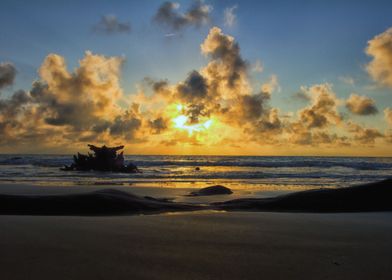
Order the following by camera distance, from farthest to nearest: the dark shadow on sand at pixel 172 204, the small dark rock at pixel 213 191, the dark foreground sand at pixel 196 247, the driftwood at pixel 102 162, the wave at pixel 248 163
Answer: the wave at pixel 248 163, the driftwood at pixel 102 162, the small dark rock at pixel 213 191, the dark shadow on sand at pixel 172 204, the dark foreground sand at pixel 196 247

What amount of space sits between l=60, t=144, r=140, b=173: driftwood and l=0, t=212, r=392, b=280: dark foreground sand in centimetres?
2574

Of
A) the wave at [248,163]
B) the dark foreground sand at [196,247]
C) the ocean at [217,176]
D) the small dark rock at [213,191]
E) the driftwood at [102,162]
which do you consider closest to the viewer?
the dark foreground sand at [196,247]

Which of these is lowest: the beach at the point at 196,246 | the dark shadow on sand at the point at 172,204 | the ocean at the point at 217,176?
the ocean at the point at 217,176

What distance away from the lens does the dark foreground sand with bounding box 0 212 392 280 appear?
10.1 feet

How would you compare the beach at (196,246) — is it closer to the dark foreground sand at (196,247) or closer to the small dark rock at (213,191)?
the dark foreground sand at (196,247)

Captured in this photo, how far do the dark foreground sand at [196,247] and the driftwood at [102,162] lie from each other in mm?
25744

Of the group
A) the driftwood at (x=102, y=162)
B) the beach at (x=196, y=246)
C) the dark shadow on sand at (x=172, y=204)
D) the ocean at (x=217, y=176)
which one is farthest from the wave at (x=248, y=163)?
the beach at (x=196, y=246)

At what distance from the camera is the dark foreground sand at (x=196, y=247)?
308 cm

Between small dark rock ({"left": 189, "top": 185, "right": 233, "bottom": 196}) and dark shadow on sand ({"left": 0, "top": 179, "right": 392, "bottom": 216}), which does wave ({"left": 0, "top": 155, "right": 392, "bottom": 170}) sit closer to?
small dark rock ({"left": 189, "top": 185, "right": 233, "bottom": 196})

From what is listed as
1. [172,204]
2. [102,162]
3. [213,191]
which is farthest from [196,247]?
[102,162]

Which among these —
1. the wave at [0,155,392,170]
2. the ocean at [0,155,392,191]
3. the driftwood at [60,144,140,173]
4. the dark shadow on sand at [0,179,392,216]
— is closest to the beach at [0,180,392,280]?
the dark shadow on sand at [0,179,392,216]

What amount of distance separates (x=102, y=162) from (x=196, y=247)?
28.5 meters

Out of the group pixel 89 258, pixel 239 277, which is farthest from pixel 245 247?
pixel 89 258

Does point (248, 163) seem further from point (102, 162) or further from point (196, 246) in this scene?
point (196, 246)
